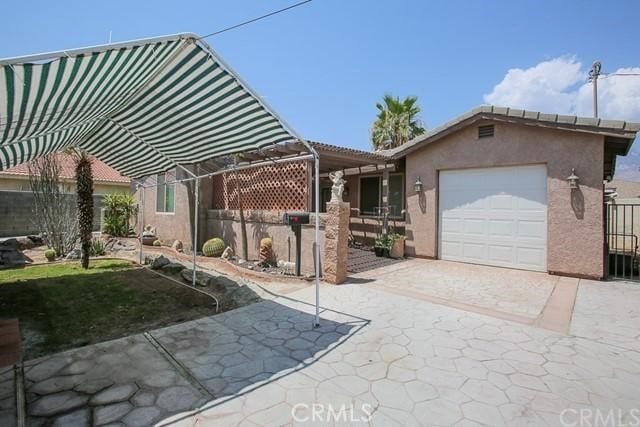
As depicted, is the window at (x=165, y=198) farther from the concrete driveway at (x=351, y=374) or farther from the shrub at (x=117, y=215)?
the concrete driveway at (x=351, y=374)

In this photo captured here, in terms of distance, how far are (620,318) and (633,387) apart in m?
→ 2.81

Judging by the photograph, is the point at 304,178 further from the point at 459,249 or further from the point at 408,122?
the point at 408,122

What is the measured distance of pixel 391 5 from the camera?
25.0 ft

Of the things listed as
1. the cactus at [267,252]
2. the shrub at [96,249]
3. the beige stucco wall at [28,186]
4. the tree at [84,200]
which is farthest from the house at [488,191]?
the beige stucco wall at [28,186]

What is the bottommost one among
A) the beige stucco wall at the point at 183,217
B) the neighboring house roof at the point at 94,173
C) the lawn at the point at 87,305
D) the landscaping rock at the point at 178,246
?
the lawn at the point at 87,305

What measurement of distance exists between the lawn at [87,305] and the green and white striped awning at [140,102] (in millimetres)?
3268

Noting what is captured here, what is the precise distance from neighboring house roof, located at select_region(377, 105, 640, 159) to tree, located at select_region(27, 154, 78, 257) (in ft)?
48.1

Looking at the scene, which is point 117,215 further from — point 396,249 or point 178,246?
point 396,249

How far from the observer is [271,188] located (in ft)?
38.0

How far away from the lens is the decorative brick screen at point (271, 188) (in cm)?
1060

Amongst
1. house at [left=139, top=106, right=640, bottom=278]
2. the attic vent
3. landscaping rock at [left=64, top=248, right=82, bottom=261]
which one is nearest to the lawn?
landscaping rock at [left=64, top=248, right=82, bottom=261]

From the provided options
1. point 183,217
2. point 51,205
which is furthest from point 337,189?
point 51,205

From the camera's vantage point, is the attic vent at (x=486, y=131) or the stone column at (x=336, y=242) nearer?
the stone column at (x=336, y=242)

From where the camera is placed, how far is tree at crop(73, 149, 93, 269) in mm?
10492
